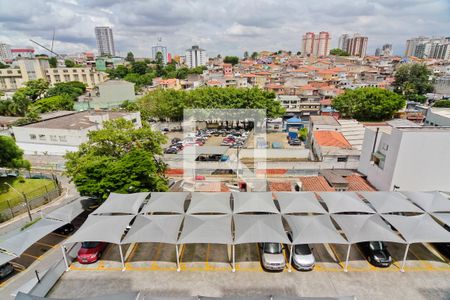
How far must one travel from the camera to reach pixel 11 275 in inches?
582

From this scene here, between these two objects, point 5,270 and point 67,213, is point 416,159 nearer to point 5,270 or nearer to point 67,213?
point 67,213

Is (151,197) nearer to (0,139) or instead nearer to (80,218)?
(80,218)

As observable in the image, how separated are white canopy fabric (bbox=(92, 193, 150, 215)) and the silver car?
9836 millimetres

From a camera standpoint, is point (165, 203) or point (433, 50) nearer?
point (165, 203)

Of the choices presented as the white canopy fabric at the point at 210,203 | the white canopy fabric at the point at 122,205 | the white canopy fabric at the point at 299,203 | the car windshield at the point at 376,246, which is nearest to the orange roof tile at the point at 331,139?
the white canopy fabric at the point at 299,203

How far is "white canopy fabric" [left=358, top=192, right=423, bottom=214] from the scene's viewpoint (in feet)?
50.6

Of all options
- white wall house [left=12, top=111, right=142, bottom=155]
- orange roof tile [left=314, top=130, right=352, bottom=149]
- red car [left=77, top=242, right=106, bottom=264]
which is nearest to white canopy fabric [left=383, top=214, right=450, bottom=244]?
red car [left=77, top=242, right=106, bottom=264]

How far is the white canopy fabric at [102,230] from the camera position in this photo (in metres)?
12.9

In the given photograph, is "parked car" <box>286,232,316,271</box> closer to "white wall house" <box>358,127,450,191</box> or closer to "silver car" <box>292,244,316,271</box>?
"silver car" <box>292,244,316,271</box>

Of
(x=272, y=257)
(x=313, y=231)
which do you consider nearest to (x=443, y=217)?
(x=313, y=231)

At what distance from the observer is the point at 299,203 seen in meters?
16.1

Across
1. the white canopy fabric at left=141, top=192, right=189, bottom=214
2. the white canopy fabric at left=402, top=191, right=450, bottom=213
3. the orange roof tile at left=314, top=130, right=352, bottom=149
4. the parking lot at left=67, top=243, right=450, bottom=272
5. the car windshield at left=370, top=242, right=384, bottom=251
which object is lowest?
the parking lot at left=67, top=243, right=450, bottom=272

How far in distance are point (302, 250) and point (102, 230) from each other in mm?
11070

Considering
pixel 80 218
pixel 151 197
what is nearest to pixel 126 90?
pixel 80 218
